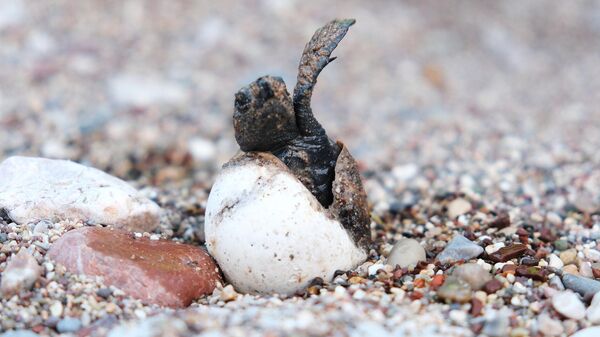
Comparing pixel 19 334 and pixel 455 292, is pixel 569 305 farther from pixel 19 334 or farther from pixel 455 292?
pixel 19 334

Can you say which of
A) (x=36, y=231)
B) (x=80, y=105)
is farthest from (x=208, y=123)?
(x=36, y=231)

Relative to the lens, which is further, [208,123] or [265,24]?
[265,24]

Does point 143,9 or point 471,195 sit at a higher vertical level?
point 143,9

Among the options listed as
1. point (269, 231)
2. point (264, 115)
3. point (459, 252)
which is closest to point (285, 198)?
point (269, 231)

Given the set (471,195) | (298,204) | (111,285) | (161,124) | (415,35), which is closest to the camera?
(111,285)

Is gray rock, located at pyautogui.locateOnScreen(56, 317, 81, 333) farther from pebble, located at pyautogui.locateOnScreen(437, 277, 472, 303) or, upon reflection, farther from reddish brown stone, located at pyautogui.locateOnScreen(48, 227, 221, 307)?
pebble, located at pyautogui.locateOnScreen(437, 277, 472, 303)

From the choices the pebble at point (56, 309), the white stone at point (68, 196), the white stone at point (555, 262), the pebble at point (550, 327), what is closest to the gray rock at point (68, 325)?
the pebble at point (56, 309)

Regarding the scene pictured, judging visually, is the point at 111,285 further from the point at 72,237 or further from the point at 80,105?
the point at 80,105
